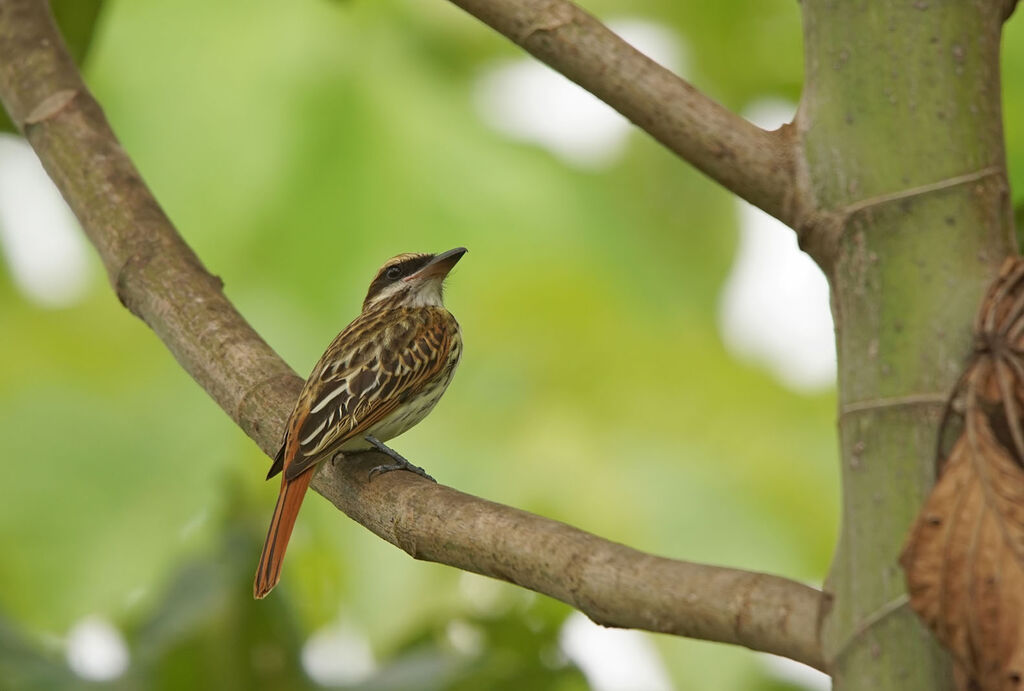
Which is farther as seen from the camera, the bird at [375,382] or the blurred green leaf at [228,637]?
the blurred green leaf at [228,637]

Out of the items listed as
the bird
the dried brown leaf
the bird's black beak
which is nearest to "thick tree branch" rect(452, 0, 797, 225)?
the dried brown leaf

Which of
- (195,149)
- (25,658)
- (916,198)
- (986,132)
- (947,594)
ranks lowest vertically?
(947,594)

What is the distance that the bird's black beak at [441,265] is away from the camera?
149 inches

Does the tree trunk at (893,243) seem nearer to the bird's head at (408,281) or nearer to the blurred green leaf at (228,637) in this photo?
the blurred green leaf at (228,637)

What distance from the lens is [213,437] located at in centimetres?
420

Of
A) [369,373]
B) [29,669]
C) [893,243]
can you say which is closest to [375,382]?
[369,373]

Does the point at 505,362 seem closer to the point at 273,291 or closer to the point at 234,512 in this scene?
the point at 273,291

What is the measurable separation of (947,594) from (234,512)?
8.06 feet

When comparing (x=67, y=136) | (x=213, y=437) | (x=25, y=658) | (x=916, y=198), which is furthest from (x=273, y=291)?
(x=916, y=198)

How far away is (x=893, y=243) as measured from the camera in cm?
150

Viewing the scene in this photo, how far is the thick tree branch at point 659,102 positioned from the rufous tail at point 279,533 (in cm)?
→ 133

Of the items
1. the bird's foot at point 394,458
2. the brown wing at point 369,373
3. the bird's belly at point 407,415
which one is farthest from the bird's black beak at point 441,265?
the bird's foot at point 394,458

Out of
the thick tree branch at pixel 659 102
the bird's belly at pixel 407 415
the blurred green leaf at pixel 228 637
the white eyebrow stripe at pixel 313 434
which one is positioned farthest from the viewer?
the bird's belly at pixel 407 415

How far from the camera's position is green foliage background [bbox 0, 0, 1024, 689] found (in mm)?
3809
